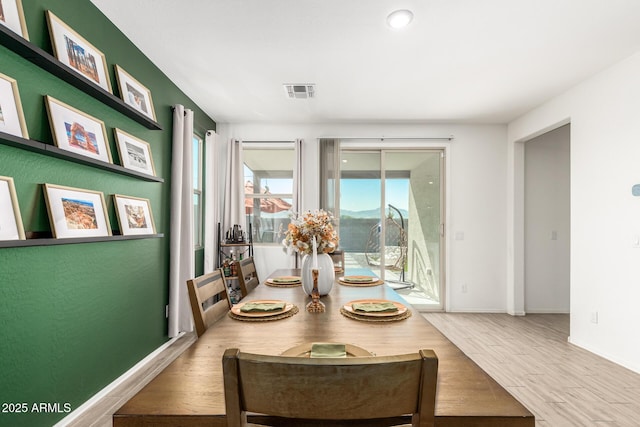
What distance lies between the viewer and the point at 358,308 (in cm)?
161

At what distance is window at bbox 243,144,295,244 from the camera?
4770 mm

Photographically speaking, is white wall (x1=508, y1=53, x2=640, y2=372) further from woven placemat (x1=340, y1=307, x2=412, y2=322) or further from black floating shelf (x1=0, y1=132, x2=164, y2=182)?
black floating shelf (x1=0, y1=132, x2=164, y2=182)

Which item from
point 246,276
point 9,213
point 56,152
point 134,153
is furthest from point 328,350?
point 134,153

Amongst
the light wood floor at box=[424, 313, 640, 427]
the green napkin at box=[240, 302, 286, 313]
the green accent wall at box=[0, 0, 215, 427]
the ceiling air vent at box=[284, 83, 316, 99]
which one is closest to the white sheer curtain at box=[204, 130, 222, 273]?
the green accent wall at box=[0, 0, 215, 427]

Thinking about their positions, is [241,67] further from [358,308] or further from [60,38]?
[358,308]

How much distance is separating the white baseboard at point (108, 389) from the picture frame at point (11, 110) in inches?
63.0

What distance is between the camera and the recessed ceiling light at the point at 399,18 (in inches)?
86.0

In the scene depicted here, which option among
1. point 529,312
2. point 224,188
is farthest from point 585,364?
point 224,188

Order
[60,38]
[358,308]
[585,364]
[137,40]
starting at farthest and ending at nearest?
[585,364]
[137,40]
[60,38]
[358,308]

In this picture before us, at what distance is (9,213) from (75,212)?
432 millimetres

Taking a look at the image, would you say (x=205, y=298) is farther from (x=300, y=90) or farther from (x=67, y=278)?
(x=300, y=90)

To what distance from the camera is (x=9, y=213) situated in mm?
1537

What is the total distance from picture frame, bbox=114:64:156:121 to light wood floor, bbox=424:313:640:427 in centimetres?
346

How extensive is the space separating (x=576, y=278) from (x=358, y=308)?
3.01 metres
